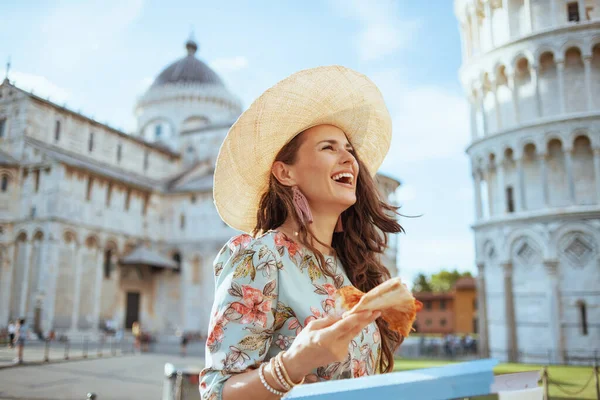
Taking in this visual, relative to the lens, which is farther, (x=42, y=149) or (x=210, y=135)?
(x=210, y=135)

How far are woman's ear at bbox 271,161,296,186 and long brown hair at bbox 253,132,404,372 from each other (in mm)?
24

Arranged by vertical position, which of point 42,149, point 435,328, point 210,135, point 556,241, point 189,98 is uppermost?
point 189,98

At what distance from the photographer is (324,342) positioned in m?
1.47

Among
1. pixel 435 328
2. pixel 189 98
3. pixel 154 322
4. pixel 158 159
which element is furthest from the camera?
pixel 435 328

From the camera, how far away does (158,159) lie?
4272cm

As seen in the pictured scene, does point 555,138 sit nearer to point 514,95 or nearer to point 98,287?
point 514,95

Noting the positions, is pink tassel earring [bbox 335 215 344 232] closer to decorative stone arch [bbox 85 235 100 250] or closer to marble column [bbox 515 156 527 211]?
marble column [bbox 515 156 527 211]

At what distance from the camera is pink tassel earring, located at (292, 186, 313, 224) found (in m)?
2.17

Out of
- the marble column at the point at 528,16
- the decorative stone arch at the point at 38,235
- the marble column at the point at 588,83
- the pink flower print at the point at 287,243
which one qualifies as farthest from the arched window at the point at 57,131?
the pink flower print at the point at 287,243

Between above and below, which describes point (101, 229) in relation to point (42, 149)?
below

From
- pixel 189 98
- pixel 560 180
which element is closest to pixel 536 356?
pixel 560 180

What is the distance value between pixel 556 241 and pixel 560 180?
11.5 ft

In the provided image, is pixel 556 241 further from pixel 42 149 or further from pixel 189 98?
pixel 189 98

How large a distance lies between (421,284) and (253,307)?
80.1 metres
